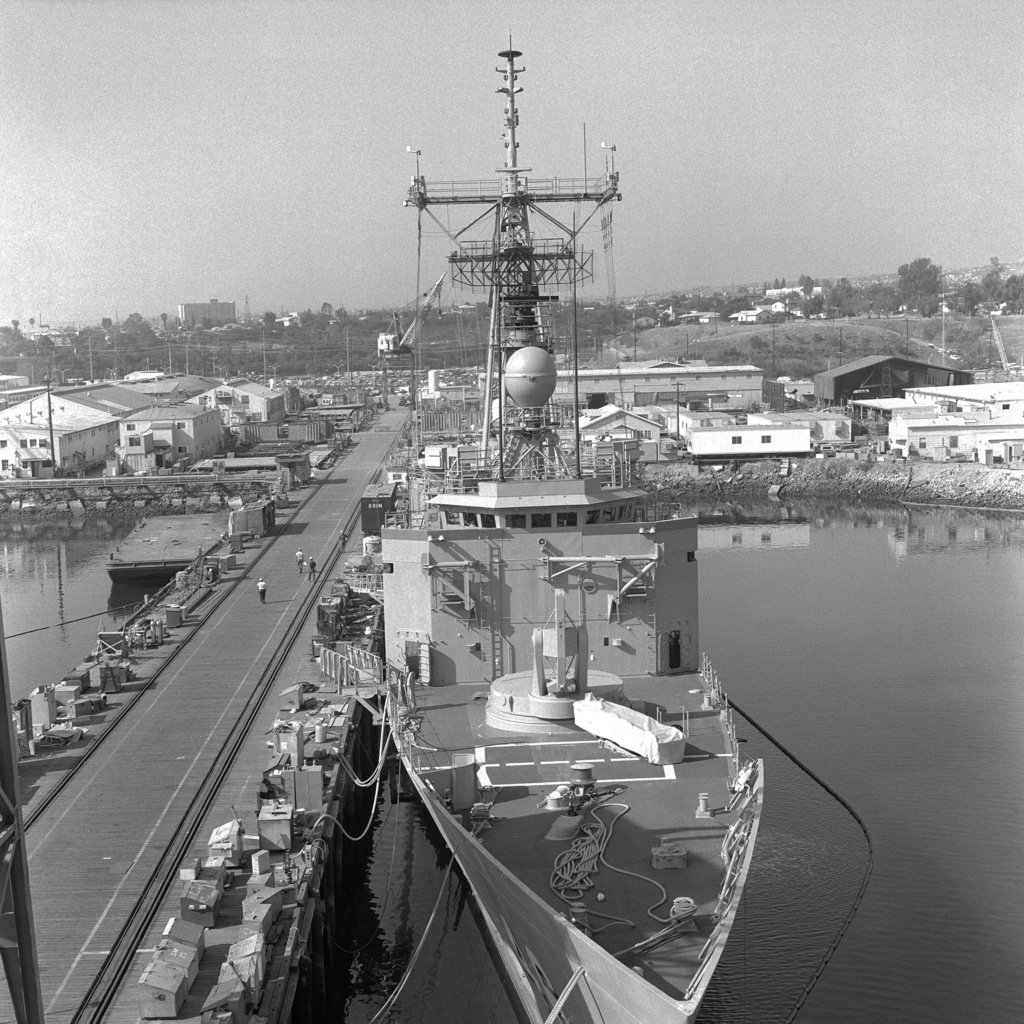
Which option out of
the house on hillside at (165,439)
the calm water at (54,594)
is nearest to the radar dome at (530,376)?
the calm water at (54,594)

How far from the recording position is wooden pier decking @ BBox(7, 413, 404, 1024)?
33.8 ft

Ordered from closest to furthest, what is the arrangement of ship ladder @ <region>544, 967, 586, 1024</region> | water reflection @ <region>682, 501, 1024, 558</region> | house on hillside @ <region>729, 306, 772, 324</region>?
ship ladder @ <region>544, 967, 586, 1024</region> < water reflection @ <region>682, 501, 1024, 558</region> < house on hillside @ <region>729, 306, 772, 324</region>

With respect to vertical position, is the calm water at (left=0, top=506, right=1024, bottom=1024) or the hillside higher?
the hillside

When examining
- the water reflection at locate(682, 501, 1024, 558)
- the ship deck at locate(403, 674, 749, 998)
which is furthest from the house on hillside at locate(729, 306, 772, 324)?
the ship deck at locate(403, 674, 749, 998)

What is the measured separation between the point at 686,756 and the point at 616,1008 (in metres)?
4.06

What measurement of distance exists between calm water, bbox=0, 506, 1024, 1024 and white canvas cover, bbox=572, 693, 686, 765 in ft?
6.95

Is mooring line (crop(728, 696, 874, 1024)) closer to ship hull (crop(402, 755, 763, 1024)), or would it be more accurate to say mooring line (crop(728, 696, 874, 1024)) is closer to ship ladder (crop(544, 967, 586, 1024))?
ship hull (crop(402, 755, 763, 1024))

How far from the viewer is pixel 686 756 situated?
1224 centimetres

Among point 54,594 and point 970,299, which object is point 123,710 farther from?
point 970,299

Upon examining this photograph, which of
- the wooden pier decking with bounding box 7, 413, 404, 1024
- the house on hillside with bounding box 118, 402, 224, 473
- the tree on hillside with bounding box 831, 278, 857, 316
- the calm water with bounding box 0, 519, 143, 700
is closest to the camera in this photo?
the wooden pier decking with bounding box 7, 413, 404, 1024

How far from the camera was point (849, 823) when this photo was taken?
15.4m

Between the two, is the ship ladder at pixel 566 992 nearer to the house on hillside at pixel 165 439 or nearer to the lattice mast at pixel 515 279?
the lattice mast at pixel 515 279

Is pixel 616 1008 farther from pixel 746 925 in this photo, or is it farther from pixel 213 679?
pixel 213 679

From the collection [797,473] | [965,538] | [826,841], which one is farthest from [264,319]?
[826,841]
